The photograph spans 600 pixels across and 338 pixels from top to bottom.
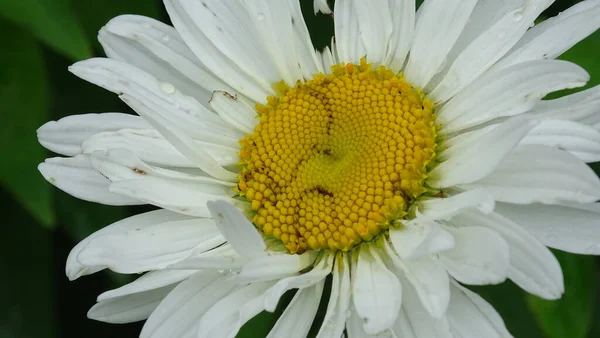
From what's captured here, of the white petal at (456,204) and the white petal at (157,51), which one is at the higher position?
the white petal at (157,51)

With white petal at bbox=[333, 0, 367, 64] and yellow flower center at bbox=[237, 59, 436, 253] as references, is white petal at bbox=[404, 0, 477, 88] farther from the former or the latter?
white petal at bbox=[333, 0, 367, 64]

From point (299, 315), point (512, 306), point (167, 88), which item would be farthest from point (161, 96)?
point (512, 306)

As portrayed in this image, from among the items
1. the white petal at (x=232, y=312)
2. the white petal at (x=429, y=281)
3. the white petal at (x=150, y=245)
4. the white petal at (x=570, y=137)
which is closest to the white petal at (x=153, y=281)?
the white petal at (x=150, y=245)

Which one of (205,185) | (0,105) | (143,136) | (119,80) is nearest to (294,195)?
(205,185)

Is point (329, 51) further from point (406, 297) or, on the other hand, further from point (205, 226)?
point (406, 297)

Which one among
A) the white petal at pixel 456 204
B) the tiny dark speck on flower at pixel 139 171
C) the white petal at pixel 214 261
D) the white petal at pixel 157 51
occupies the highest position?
the white petal at pixel 157 51

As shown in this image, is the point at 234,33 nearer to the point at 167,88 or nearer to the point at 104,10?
the point at 167,88

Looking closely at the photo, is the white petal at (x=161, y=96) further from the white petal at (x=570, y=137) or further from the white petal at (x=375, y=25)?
the white petal at (x=570, y=137)
